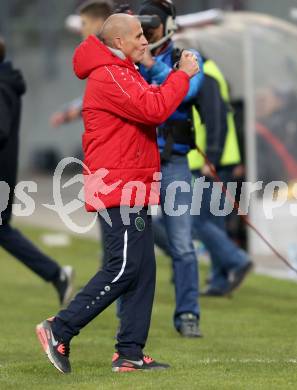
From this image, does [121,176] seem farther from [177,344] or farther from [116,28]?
[177,344]

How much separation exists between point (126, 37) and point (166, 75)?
134 centimetres

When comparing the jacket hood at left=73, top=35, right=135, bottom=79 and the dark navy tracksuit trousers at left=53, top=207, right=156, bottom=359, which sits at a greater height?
the jacket hood at left=73, top=35, right=135, bottom=79

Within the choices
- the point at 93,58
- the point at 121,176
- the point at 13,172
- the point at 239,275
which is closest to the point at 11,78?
the point at 13,172

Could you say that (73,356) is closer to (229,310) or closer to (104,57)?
(104,57)

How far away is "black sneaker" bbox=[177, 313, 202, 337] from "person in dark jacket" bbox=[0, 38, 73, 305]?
1844 millimetres

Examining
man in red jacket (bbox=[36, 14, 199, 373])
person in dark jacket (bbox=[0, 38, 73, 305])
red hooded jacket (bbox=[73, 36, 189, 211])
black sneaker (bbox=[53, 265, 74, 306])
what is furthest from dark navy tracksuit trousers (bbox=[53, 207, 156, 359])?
black sneaker (bbox=[53, 265, 74, 306])

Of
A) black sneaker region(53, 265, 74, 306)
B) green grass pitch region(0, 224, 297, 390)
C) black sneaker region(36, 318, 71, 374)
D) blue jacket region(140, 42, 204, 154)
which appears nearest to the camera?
green grass pitch region(0, 224, 297, 390)

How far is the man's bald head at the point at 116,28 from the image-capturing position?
7621 millimetres

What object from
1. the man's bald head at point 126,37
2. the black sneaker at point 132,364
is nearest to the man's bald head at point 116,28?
the man's bald head at point 126,37

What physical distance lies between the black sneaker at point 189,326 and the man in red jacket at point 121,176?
4.80 ft

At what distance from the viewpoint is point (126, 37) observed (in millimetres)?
7617

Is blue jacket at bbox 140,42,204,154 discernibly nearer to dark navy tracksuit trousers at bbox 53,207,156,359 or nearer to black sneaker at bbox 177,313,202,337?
black sneaker at bbox 177,313,202,337

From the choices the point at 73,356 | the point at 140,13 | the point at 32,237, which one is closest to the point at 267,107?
the point at 32,237

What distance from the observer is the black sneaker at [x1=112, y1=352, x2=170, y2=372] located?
24.9 ft
